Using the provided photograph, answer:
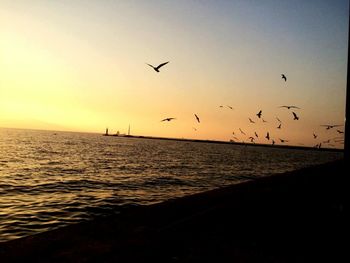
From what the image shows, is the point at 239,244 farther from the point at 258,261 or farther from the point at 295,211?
the point at 295,211

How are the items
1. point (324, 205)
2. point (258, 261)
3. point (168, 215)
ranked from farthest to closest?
1. point (324, 205)
2. point (168, 215)
3. point (258, 261)

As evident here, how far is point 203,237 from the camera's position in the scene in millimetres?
5914

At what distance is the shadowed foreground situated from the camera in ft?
16.3

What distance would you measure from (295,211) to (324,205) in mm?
1518

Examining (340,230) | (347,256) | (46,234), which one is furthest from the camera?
(340,230)

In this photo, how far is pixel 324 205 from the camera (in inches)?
365

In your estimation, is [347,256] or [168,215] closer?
[347,256]

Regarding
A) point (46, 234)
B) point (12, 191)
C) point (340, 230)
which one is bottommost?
point (12, 191)

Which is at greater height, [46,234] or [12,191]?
[46,234]

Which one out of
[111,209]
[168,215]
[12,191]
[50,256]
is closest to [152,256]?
[50,256]

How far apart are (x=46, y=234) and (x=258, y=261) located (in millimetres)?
4100

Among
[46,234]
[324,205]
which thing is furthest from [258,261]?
[324,205]

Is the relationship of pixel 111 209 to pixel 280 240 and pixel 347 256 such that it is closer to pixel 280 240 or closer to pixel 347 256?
pixel 280 240

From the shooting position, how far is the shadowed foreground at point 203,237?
16.3 ft
